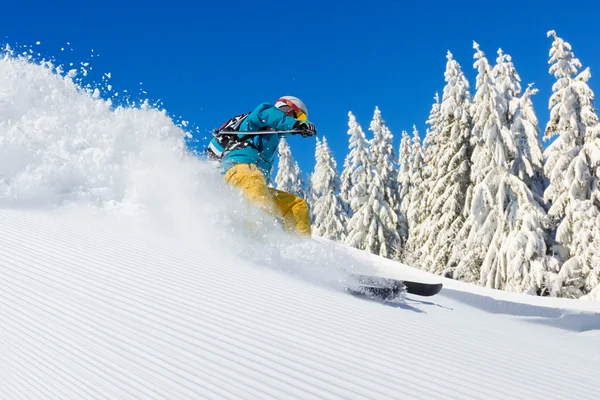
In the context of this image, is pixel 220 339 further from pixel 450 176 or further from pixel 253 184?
pixel 450 176

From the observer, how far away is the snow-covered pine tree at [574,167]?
57.5 ft

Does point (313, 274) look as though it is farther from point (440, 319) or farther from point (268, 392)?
point (268, 392)

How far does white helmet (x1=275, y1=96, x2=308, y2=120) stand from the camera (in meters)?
7.35

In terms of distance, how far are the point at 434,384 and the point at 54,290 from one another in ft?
10.4

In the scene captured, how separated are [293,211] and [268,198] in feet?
2.00

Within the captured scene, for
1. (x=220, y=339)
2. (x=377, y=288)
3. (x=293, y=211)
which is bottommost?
(x=220, y=339)

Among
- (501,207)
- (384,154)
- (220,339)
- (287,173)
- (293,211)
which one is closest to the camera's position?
(220,339)

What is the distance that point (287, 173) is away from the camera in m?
48.0

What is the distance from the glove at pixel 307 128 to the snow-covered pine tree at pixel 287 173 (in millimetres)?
40338

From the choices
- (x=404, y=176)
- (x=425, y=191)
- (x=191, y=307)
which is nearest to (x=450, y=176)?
(x=425, y=191)

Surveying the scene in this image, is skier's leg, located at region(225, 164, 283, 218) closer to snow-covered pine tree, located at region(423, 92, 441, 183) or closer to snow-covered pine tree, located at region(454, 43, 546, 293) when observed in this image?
snow-covered pine tree, located at region(454, 43, 546, 293)

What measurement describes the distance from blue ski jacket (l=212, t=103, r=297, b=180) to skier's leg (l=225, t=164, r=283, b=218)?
6.0 inches

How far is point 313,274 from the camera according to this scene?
6.10 meters

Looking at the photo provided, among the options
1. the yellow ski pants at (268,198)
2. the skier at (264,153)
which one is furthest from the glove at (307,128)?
the yellow ski pants at (268,198)
